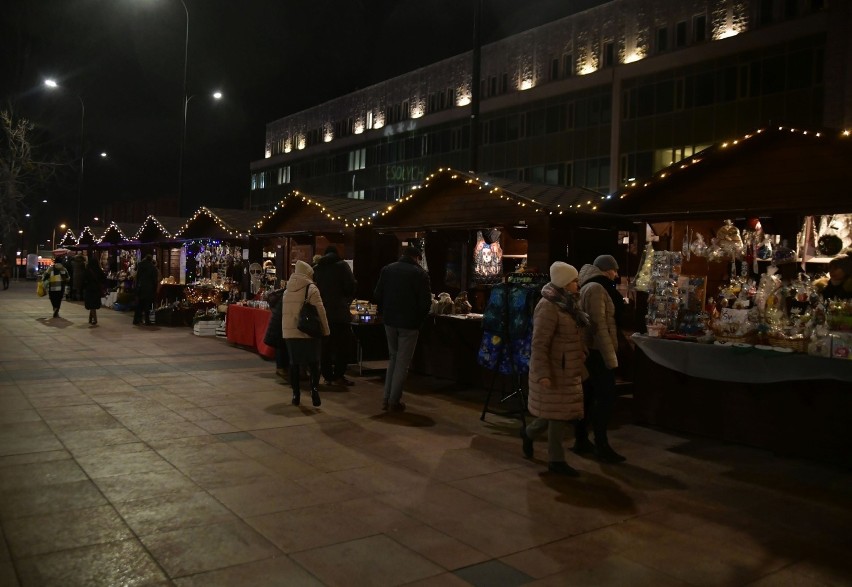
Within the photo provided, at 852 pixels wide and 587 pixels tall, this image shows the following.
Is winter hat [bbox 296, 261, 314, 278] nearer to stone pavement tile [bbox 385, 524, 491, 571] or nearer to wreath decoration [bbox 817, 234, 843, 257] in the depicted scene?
stone pavement tile [bbox 385, 524, 491, 571]

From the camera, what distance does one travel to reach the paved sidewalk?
3979mm

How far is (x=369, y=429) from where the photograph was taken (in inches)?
287

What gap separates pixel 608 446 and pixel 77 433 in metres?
5.04

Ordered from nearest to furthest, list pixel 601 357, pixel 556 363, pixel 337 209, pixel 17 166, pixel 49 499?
pixel 49 499, pixel 556 363, pixel 601 357, pixel 337 209, pixel 17 166

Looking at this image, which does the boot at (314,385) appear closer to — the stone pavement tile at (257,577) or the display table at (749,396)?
the display table at (749,396)

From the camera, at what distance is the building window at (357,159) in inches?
2101

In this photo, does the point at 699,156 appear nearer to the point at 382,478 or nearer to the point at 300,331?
the point at 300,331

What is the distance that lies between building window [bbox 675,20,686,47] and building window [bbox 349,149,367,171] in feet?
87.1

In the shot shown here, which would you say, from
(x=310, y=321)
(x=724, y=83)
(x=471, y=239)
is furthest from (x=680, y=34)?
(x=310, y=321)

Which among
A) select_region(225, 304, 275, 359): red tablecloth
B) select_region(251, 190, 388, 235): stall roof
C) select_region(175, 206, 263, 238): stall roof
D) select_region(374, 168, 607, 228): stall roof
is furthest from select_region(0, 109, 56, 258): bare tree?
select_region(374, 168, 607, 228): stall roof

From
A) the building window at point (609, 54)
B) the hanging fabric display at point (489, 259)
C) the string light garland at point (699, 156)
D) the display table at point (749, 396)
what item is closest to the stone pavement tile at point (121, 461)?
the display table at point (749, 396)

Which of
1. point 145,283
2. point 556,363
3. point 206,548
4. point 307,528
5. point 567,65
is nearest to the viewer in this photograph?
point 206,548

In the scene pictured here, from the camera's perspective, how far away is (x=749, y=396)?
6965 mm

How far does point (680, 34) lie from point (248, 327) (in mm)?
26957
